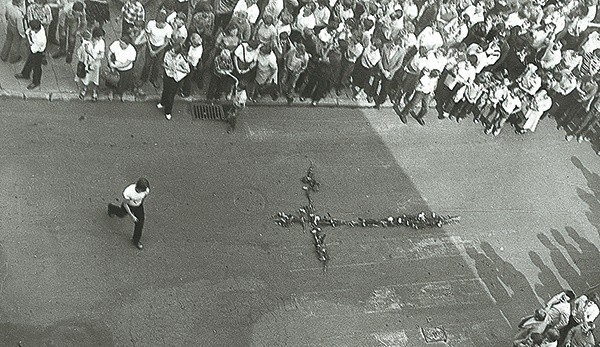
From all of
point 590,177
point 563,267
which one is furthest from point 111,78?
point 590,177

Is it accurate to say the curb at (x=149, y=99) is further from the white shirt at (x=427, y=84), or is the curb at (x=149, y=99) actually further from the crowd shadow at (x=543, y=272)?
the crowd shadow at (x=543, y=272)

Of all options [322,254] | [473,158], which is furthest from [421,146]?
[322,254]

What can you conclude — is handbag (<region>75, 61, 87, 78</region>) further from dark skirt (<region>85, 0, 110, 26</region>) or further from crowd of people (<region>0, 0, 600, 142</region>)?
dark skirt (<region>85, 0, 110, 26</region>)

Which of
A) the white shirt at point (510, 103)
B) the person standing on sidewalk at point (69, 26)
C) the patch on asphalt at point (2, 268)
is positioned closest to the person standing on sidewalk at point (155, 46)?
the person standing on sidewalk at point (69, 26)

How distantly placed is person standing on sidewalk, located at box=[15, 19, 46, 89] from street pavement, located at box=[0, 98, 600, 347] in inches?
21.6

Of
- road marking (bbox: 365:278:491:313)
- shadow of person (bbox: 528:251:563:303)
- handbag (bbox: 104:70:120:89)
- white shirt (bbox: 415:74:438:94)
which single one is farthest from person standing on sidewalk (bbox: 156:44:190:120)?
shadow of person (bbox: 528:251:563:303)

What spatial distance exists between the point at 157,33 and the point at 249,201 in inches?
152

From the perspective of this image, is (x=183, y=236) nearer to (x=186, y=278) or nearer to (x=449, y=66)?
(x=186, y=278)

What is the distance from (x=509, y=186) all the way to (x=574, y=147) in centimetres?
270

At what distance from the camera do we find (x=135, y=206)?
13789mm

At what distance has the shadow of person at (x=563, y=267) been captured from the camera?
16.6m

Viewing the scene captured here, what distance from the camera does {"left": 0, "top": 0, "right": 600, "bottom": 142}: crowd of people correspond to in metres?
16.6

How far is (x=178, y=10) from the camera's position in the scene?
1825cm

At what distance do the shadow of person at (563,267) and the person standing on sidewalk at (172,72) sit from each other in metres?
8.21
